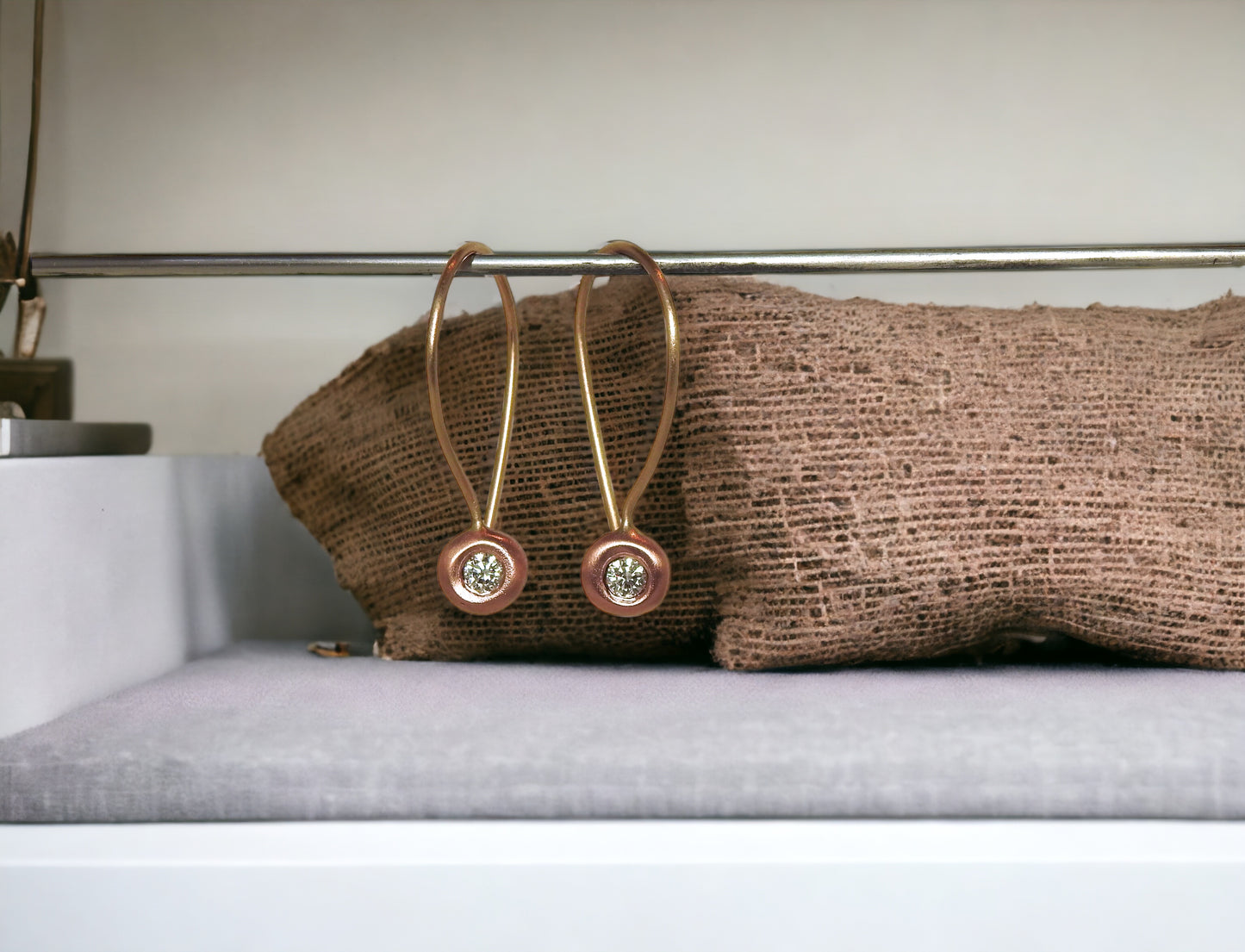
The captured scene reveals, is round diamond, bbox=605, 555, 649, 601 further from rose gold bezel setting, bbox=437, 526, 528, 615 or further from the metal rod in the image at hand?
the metal rod

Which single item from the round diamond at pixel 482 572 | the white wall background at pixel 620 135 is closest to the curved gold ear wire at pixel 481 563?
the round diamond at pixel 482 572

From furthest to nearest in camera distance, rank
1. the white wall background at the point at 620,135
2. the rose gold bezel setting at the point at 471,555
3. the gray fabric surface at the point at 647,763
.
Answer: the white wall background at the point at 620,135, the rose gold bezel setting at the point at 471,555, the gray fabric surface at the point at 647,763

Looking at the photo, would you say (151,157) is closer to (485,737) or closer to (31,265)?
(31,265)

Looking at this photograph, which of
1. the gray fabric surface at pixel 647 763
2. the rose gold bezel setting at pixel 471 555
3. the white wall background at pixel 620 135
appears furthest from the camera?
the white wall background at pixel 620 135

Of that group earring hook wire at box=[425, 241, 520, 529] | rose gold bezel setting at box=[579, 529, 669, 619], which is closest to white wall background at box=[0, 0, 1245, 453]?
earring hook wire at box=[425, 241, 520, 529]

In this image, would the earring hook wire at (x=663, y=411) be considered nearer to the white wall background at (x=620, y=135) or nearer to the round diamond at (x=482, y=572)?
the round diamond at (x=482, y=572)

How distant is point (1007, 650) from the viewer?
683mm

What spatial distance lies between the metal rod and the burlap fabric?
0.03 metres

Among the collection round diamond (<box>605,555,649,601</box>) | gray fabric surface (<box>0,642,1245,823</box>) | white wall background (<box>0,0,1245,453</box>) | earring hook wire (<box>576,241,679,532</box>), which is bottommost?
gray fabric surface (<box>0,642,1245,823</box>)

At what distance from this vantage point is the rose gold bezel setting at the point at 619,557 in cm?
55

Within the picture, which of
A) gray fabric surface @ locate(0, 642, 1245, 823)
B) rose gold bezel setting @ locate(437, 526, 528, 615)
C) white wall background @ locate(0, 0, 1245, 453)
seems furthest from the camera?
white wall background @ locate(0, 0, 1245, 453)

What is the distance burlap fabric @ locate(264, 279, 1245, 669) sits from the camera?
0.59 meters

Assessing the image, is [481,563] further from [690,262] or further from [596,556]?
[690,262]

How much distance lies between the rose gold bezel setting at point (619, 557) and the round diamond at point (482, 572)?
0.05 metres
